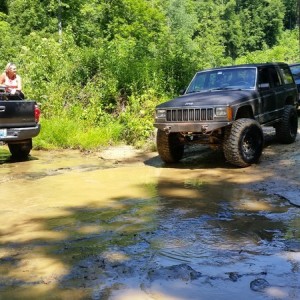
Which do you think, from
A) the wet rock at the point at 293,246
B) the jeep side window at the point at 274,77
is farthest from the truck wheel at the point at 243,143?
the wet rock at the point at 293,246

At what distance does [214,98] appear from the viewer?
26.7 feet

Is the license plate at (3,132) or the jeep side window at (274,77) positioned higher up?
the jeep side window at (274,77)

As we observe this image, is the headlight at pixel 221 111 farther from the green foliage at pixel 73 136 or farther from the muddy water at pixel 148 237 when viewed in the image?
the green foliage at pixel 73 136

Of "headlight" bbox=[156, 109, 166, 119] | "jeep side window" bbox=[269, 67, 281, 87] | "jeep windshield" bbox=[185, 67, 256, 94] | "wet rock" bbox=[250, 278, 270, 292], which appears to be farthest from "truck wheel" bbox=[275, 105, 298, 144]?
"wet rock" bbox=[250, 278, 270, 292]

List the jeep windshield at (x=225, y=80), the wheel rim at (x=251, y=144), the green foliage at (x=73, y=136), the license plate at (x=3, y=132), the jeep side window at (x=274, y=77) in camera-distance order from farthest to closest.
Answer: the green foliage at (x=73, y=136) < the jeep side window at (x=274, y=77) < the license plate at (x=3, y=132) < the jeep windshield at (x=225, y=80) < the wheel rim at (x=251, y=144)

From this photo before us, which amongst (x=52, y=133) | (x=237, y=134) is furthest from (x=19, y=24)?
(x=237, y=134)

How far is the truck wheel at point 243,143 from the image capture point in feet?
25.9

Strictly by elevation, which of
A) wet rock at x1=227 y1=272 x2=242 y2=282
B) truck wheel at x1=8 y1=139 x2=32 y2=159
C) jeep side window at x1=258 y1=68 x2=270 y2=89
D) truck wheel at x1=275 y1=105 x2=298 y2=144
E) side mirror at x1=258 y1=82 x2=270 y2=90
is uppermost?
jeep side window at x1=258 y1=68 x2=270 y2=89

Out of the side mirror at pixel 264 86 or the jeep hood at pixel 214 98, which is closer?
the jeep hood at pixel 214 98

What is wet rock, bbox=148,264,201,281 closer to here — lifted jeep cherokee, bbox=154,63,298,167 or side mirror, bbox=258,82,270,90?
lifted jeep cherokee, bbox=154,63,298,167

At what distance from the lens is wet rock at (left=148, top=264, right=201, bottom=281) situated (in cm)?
364

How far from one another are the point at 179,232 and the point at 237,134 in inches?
138

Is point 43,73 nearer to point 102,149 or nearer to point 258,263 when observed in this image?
point 102,149

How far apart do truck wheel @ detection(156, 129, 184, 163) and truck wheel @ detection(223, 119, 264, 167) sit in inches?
45.4
